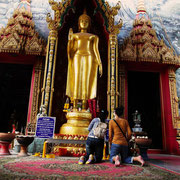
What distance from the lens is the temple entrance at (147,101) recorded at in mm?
7051

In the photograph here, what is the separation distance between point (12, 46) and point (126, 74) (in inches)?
187

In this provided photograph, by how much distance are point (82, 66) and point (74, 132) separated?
2357 mm

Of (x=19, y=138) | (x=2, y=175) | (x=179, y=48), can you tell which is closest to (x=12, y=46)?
(x=19, y=138)

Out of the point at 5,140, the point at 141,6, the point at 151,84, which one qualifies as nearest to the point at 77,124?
the point at 5,140

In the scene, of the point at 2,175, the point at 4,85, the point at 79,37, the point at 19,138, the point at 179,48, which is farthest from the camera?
the point at 179,48

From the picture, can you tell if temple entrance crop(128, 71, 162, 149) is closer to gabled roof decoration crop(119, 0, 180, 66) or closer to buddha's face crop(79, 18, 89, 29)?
gabled roof decoration crop(119, 0, 180, 66)

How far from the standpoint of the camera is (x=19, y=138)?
4.16m

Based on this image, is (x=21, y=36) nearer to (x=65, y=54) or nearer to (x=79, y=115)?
(x=65, y=54)

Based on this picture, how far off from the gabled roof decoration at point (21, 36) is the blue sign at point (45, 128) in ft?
11.0

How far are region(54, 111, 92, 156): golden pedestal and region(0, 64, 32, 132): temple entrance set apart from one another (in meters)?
2.54

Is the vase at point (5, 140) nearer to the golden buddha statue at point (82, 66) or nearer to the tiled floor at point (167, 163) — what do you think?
the tiled floor at point (167, 163)

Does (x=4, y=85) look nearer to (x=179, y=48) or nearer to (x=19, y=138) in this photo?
(x=19, y=138)

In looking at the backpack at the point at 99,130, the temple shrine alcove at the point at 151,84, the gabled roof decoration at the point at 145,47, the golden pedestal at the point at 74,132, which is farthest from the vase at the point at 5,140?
the gabled roof decoration at the point at 145,47

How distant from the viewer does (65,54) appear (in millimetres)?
7039
